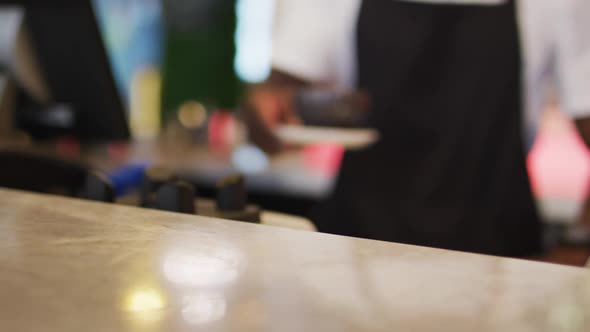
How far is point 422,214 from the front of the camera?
1.83 m

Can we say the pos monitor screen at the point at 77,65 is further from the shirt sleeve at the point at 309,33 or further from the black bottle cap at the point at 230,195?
the black bottle cap at the point at 230,195

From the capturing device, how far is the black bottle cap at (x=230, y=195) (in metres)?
0.53

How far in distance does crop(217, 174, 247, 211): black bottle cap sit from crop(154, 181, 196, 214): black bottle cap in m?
0.03

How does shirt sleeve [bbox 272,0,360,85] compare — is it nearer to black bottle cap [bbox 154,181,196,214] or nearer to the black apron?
the black apron

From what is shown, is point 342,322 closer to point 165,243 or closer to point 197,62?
point 165,243

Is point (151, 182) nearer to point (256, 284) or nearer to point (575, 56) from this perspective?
point (256, 284)

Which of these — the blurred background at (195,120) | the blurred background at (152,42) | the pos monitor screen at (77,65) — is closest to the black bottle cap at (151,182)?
the blurred background at (195,120)

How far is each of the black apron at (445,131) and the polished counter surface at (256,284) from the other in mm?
1430

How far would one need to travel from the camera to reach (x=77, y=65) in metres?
1.37

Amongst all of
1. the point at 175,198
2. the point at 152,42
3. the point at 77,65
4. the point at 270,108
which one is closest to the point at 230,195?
the point at 175,198

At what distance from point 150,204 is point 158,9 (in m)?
4.08

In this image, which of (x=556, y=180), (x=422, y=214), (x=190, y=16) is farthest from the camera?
(x=190, y=16)

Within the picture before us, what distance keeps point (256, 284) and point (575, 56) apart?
4.36 ft

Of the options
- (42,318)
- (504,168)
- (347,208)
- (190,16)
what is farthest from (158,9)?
(42,318)
